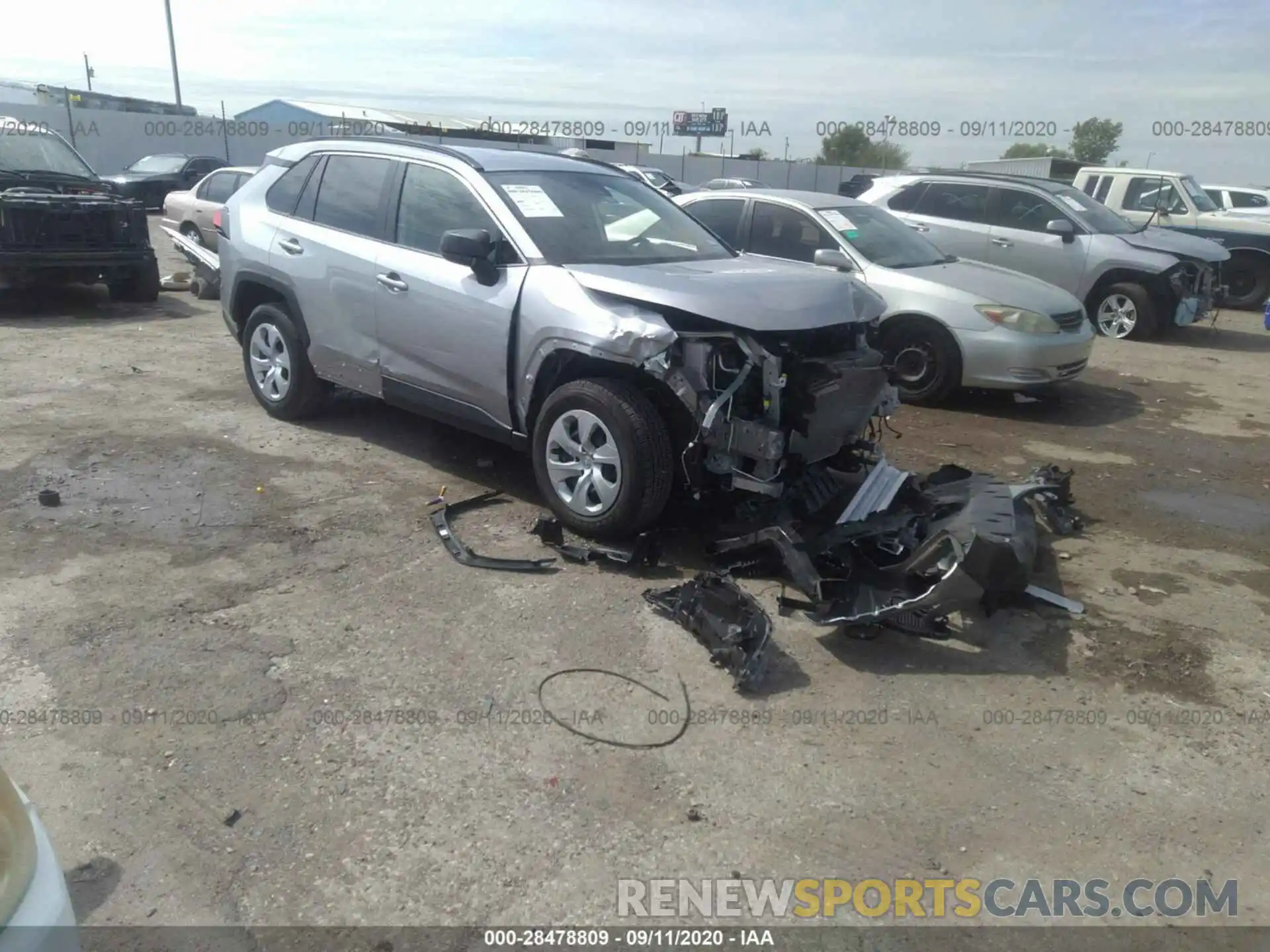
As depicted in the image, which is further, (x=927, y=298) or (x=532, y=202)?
(x=927, y=298)

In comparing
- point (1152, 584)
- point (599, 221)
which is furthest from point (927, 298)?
point (1152, 584)

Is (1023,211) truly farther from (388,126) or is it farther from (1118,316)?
(388,126)

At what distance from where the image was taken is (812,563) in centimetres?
443

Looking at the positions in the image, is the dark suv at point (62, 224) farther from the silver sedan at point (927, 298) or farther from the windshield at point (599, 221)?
the windshield at point (599, 221)

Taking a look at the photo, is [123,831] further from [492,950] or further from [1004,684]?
[1004,684]

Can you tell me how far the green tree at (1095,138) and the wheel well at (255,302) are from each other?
69.0 metres

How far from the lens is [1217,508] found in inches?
240

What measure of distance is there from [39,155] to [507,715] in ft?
36.9

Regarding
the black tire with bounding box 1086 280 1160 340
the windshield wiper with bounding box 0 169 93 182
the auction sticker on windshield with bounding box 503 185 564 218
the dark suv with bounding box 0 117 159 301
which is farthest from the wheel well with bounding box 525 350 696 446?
the windshield wiper with bounding box 0 169 93 182

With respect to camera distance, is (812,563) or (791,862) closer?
(791,862)

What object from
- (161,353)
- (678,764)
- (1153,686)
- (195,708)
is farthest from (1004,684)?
(161,353)

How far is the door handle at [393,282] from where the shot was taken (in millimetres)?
5547

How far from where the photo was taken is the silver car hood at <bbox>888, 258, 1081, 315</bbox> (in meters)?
7.95

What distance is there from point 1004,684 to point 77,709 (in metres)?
3.43
